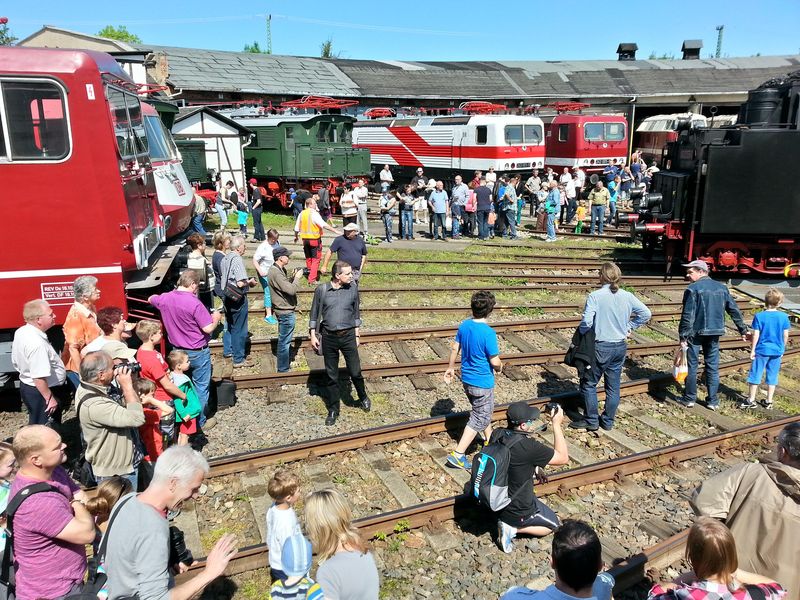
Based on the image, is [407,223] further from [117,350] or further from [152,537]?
[152,537]

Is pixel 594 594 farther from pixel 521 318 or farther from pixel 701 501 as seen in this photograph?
pixel 521 318

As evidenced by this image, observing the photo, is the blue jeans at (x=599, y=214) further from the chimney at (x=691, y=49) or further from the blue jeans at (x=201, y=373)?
the chimney at (x=691, y=49)

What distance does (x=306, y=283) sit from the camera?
1202cm

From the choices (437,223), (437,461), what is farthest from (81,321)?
(437,223)

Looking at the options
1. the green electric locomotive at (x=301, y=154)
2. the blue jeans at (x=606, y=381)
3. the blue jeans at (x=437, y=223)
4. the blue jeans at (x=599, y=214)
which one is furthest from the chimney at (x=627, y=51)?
the blue jeans at (x=606, y=381)

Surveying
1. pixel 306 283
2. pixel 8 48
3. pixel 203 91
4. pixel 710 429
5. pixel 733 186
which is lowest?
pixel 710 429

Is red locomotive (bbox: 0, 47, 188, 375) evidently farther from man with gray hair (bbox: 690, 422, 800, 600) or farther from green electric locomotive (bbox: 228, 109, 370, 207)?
green electric locomotive (bbox: 228, 109, 370, 207)

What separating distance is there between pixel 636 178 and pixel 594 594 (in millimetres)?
23855

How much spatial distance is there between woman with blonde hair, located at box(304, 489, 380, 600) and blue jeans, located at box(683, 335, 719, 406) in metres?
5.69

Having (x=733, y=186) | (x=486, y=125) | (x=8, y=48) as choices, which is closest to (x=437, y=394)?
(x=8, y=48)

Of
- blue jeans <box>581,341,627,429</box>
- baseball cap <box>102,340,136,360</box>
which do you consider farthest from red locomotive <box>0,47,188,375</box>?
blue jeans <box>581,341,627,429</box>

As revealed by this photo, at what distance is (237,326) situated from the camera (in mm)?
8078

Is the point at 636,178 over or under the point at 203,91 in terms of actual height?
under

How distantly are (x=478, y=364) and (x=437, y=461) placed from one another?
1120 mm
